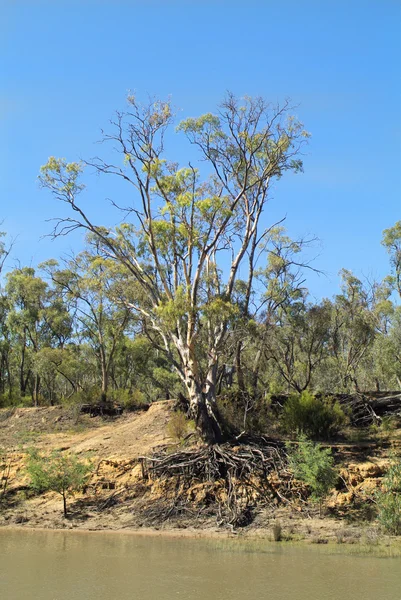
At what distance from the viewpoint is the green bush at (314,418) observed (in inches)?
699

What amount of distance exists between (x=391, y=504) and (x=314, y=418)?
5.57 metres

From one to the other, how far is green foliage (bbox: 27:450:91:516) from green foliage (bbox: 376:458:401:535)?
25.3ft

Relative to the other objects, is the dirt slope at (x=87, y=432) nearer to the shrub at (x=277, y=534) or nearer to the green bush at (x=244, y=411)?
the green bush at (x=244, y=411)

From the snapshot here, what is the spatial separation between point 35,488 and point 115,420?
21.7 ft

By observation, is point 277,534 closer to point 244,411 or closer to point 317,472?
point 317,472

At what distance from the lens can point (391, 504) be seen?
12234 mm

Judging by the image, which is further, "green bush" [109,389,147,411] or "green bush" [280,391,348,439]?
"green bush" [109,389,147,411]

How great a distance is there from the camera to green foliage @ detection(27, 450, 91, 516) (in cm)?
1537

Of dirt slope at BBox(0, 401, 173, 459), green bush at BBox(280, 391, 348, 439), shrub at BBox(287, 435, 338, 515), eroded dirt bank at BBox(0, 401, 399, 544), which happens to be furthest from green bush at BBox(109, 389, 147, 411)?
shrub at BBox(287, 435, 338, 515)

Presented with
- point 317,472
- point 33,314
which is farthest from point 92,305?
point 317,472

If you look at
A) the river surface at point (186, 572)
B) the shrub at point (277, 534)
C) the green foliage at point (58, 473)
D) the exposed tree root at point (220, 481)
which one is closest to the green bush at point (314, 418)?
the exposed tree root at point (220, 481)

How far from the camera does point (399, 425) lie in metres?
18.2

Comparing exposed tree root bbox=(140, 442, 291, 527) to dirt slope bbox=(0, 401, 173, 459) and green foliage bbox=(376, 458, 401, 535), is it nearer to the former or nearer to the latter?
dirt slope bbox=(0, 401, 173, 459)

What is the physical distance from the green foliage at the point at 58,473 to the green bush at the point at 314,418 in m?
6.39
